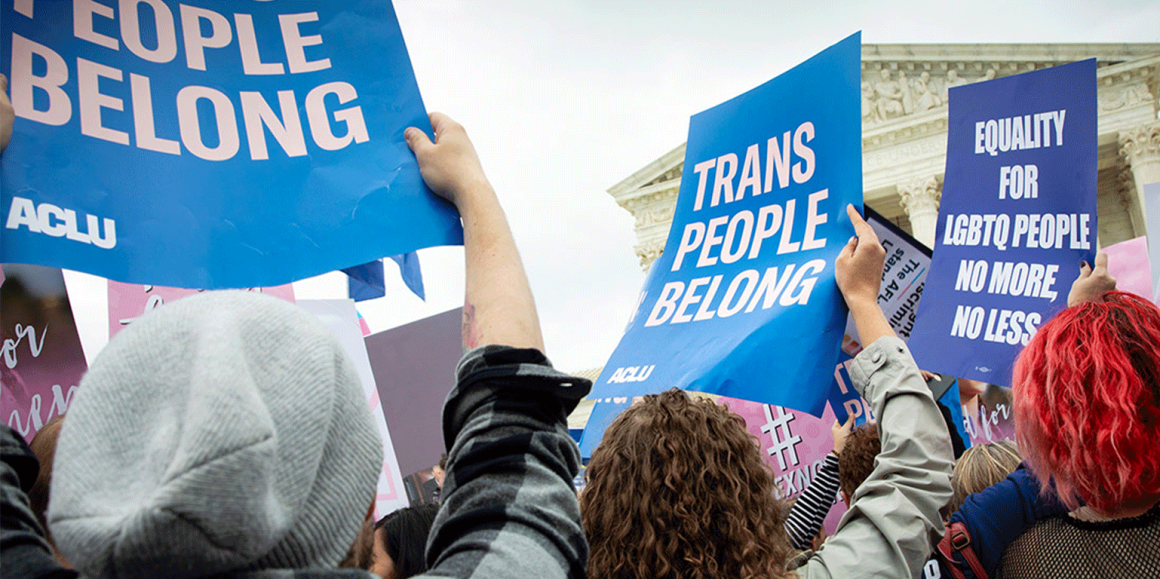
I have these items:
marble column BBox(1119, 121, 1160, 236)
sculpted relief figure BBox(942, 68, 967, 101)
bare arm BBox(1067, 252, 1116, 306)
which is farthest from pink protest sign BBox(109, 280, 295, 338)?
sculpted relief figure BBox(942, 68, 967, 101)

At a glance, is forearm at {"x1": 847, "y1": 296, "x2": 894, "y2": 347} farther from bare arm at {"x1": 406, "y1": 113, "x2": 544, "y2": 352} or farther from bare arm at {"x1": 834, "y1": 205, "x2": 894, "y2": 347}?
bare arm at {"x1": 406, "y1": 113, "x2": 544, "y2": 352}

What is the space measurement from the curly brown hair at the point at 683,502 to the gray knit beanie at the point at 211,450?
911mm

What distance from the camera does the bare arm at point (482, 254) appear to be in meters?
0.98

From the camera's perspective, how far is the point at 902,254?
136 inches

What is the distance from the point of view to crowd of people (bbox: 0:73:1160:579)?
570 mm

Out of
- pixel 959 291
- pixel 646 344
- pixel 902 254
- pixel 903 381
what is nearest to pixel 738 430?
pixel 903 381

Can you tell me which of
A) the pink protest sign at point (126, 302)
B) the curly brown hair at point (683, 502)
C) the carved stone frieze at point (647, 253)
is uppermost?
the carved stone frieze at point (647, 253)

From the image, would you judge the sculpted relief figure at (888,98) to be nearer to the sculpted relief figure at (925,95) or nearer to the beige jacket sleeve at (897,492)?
the sculpted relief figure at (925,95)

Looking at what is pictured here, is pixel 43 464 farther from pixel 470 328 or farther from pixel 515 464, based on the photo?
pixel 515 464

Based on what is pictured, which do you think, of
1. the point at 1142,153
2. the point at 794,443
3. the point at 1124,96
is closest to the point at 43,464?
the point at 794,443

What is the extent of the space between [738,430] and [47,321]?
1988mm

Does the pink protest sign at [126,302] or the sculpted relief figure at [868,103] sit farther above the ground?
the sculpted relief figure at [868,103]

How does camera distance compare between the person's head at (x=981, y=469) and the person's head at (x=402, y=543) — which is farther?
the person's head at (x=402, y=543)

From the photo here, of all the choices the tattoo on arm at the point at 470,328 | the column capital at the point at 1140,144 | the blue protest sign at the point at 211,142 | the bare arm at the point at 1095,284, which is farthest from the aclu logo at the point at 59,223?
the column capital at the point at 1140,144
